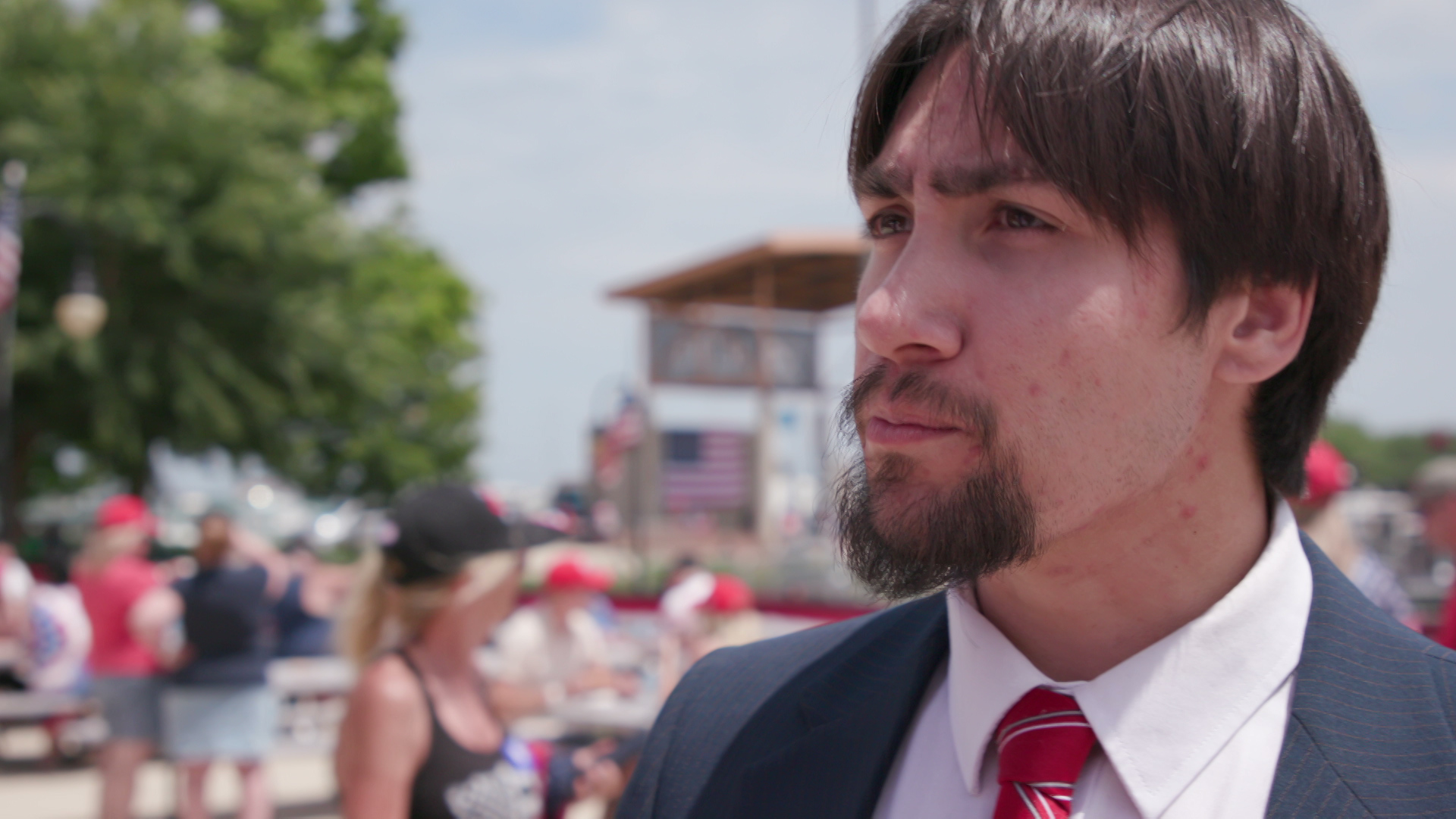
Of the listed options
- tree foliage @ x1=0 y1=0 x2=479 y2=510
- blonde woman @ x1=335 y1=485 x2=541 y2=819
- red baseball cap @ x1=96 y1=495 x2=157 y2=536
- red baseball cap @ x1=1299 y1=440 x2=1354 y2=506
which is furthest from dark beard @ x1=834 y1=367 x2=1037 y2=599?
tree foliage @ x1=0 y1=0 x2=479 y2=510

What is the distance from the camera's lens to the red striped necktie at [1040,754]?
131 centimetres

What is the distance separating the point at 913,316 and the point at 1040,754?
0.51 meters

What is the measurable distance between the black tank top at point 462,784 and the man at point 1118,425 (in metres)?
1.76

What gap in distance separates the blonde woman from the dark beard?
1.99m

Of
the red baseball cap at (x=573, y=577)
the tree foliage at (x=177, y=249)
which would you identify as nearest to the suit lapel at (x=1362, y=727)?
the red baseball cap at (x=573, y=577)

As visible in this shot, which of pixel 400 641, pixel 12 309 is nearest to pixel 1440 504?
pixel 400 641

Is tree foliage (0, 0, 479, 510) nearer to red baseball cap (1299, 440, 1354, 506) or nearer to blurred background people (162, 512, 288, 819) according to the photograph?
blurred background people (162, 512, 288, 819)

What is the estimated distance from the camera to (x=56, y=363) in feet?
70.5

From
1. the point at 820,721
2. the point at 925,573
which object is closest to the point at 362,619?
the point at 820,721

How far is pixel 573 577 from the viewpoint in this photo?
766 centimetres

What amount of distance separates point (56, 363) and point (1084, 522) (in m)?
23.7

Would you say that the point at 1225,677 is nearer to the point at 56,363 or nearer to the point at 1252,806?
the point at 1252,806

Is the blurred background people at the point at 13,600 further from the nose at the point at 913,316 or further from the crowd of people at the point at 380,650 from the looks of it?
the nose at the point at 913,316

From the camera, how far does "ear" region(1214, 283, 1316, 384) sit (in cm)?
138
